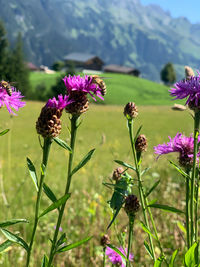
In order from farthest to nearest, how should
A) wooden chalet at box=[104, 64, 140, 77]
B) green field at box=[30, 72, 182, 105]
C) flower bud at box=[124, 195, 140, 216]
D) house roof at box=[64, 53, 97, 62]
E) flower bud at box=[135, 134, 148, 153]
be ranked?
1. house roof at box=[64, 53, 97, 62]
2. wooden chalet at box=[104, 64, 140, 77]
3. green field at box=[30, 72, 182, 105]
4. flower bud at box=[135, 134, 148, 153]
5. flower bud at box=[124, 195, 140, 216]

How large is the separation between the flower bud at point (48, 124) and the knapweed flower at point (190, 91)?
44 cm

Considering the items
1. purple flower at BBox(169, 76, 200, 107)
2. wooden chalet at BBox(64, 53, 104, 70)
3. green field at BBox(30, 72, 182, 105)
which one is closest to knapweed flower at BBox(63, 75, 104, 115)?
purple flower at BBox(169, 76, 200, 107)

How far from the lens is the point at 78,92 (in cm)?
109

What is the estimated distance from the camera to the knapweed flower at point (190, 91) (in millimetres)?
1103

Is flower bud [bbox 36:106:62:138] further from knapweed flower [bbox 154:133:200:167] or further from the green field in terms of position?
the green field

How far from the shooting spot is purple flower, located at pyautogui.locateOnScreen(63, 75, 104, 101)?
1084mm

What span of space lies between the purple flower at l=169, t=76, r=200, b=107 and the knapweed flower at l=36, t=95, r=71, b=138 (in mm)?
417

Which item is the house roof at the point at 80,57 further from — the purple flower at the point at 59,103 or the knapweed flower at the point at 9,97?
the purple flower at the point at 59,103

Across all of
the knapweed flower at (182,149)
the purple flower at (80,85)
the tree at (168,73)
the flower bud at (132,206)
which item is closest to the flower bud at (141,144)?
the knapweed flower at (182,149)

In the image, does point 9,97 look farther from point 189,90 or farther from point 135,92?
point 135,92

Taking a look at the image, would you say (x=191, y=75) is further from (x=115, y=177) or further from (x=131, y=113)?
(x=115, y=177)

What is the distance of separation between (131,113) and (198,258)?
0.57 meters

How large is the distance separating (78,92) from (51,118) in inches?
6.1

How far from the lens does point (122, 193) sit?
1.11 meters
